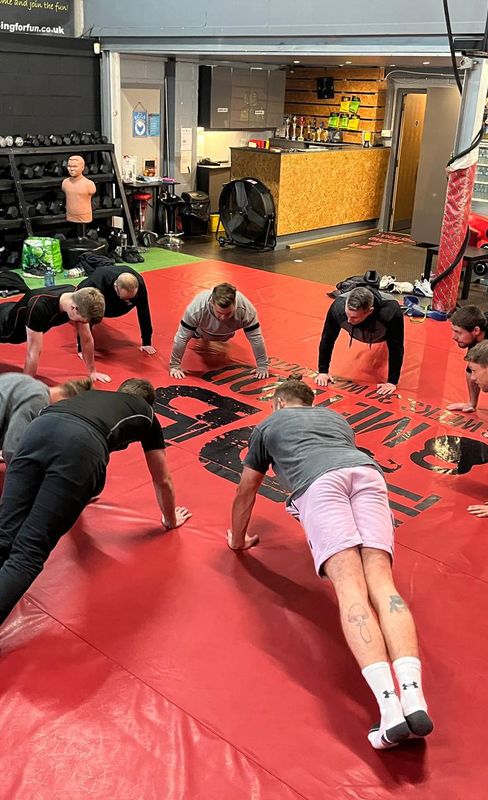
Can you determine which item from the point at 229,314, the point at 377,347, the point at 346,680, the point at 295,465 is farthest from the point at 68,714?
the point at 377,347

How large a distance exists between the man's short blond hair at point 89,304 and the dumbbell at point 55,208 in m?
5.20

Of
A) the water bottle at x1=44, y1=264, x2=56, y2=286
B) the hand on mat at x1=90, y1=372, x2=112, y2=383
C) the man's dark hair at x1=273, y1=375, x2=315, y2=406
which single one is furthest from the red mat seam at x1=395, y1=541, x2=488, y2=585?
the water bottle at x1=44, y1=264, x2=56, y2=286

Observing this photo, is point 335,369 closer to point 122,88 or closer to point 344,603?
point 344,603

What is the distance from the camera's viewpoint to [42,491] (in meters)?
2.72

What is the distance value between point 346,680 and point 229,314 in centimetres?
296

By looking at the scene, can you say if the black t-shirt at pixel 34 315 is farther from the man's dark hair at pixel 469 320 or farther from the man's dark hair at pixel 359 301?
the man's dark hair at pixel 469 320

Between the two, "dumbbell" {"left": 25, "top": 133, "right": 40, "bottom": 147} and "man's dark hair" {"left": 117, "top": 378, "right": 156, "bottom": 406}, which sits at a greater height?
"dumbbell" {"left": 25, "top": 133, "right": 40, "bottom": 147}

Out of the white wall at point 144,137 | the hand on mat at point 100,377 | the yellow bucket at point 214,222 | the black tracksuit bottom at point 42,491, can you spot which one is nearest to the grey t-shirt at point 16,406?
the black tracksuit bottom at point 42,491

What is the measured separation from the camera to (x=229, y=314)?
5.06 meters

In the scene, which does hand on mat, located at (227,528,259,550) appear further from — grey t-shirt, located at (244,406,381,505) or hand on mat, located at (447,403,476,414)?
hand on mat, located at (447,403,476,414)

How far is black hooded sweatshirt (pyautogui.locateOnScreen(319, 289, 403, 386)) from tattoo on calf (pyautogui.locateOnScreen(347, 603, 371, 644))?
300cm

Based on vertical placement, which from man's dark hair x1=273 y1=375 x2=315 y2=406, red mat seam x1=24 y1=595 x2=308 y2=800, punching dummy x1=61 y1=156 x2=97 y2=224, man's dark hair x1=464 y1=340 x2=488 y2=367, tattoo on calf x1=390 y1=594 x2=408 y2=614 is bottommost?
red mat seam x1=24 y1=595 x2=308 y2=800

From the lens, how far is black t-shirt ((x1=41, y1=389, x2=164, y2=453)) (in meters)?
2.90

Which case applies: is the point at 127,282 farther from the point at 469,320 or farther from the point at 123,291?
the point at 469,320
